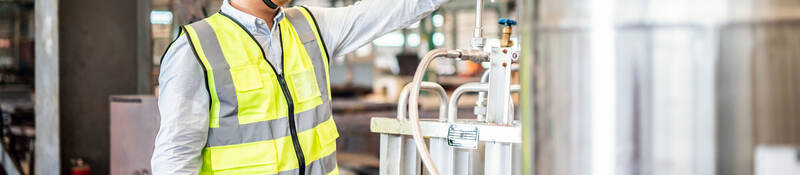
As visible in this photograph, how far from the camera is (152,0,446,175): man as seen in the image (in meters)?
1.65

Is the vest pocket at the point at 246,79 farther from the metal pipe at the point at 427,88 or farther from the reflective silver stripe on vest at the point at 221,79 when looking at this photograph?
the metal pipe at the point at 427,88

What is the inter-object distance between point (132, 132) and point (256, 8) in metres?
1.83

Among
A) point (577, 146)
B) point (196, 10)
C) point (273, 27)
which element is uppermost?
point (196, 10)

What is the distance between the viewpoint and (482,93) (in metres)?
2.04

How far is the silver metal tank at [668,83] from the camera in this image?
618 millimetres

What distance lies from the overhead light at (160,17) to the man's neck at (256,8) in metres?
2.50

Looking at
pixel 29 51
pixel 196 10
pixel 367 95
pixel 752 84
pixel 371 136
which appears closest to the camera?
pixel 752 84

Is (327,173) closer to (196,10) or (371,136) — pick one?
(196,10)

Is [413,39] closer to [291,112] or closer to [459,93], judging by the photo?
[459,93]

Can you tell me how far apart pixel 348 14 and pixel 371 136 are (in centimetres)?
456

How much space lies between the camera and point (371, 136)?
6.39 m

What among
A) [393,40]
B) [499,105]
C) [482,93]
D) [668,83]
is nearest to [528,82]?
[668,83]

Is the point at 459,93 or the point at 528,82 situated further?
the point at 459,93

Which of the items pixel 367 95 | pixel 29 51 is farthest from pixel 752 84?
pixel 367 95
